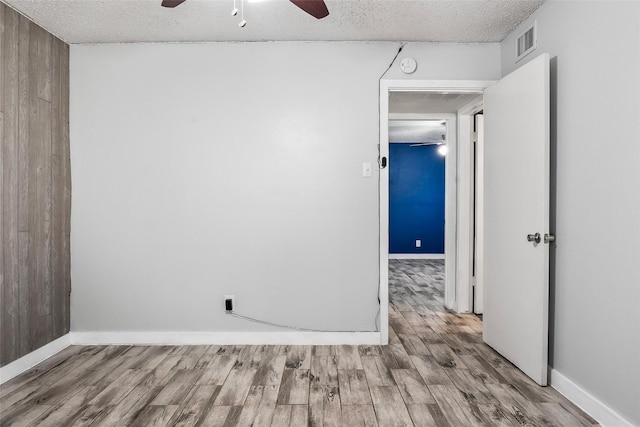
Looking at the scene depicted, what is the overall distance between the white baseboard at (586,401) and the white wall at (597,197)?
0.09 feet

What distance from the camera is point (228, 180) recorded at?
2.85 m

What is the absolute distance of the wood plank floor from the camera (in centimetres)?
185

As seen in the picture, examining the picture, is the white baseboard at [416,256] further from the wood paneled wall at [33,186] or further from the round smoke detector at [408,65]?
the wood paneled wall at [33,186]

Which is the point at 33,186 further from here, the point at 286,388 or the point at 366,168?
the point at 366,168

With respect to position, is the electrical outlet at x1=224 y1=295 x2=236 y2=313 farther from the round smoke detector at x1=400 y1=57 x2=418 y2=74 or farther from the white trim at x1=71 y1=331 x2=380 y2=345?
the round smoke detector at x1=400 y1=57 x2=418 y2=74

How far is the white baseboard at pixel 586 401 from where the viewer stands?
1.75 meters

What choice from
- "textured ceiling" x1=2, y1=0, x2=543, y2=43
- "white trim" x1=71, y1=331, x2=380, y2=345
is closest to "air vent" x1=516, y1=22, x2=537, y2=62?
"textured ceiling" x1=2, y1=0, x2=543, y2=43

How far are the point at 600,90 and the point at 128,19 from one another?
9.15ft

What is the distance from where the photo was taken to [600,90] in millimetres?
1837

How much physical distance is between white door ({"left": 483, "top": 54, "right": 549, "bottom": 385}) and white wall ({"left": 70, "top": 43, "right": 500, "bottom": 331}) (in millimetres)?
622

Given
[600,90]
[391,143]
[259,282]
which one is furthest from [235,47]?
[391,143]

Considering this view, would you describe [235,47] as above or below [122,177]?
above

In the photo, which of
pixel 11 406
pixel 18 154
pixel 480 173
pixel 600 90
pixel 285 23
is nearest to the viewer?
pixel 600 90

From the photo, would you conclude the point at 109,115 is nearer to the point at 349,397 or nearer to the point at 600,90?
the point at 349,397
